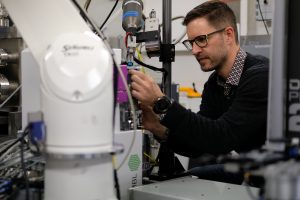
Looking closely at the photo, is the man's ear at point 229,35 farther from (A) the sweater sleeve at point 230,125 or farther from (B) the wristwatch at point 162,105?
(B) the wristwatch at point 162,105

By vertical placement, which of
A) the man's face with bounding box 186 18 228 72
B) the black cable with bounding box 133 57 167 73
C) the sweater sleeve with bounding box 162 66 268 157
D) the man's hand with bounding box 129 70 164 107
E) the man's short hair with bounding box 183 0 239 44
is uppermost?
the man's short hair with bounding box 183 0 239 44

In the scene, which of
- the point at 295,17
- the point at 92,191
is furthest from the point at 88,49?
the point at 295,17

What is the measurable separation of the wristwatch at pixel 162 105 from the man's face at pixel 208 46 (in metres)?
0.58

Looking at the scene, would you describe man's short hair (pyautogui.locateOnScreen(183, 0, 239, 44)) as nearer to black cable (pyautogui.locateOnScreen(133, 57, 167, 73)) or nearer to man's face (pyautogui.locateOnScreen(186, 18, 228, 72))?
man's face (pyautogui.locateOnScreen(186, 18, 228, 72))

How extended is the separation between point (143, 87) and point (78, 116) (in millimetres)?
508

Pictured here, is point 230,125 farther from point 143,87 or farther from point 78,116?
point 78,116

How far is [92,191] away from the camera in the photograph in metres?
0.91

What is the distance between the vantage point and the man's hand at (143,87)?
4.43 ft

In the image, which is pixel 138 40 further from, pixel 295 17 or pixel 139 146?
pixel 295 17

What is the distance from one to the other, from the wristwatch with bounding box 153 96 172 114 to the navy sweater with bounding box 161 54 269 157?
2 cm

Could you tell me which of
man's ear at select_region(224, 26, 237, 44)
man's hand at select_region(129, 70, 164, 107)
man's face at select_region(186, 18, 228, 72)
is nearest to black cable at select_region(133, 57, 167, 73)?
man's hand at select_region(129, 70, 164, 107)

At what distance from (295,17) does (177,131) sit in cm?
65

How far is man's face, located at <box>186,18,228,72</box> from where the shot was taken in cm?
188

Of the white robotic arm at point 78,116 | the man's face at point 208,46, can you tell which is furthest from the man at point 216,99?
the white robotic arm at point 78,116
